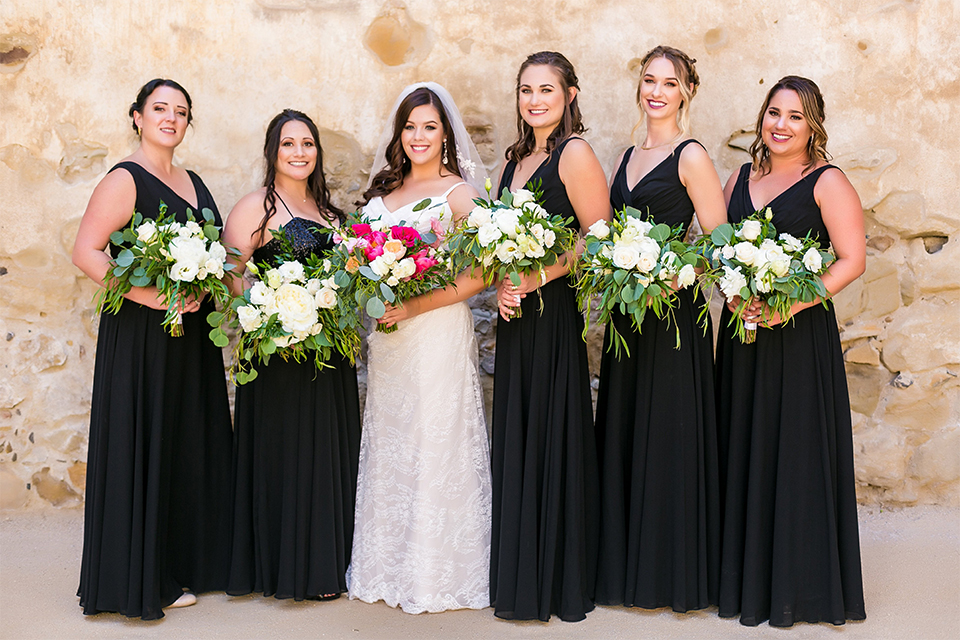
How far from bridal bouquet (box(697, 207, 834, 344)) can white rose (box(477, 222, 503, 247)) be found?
922 mm

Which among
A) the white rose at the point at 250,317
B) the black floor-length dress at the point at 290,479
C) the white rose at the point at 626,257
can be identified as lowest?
the black floor-length dress at the point at 290,479

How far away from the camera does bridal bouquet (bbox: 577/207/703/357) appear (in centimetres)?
315

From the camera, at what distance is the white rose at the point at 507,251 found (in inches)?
123

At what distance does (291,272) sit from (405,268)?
50 cm

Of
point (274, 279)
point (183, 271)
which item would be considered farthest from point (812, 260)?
point (183, 271)

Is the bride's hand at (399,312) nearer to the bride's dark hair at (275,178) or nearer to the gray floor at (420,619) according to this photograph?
the bride's dark hair at (275,178)

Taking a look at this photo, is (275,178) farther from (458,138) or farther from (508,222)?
(508,222)

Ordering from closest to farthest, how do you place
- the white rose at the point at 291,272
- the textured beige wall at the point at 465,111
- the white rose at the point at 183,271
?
1. the white rose at the point at 183,271
2. the white rose at the point at 291,272
3. the textured beige wall at the point at 465,111

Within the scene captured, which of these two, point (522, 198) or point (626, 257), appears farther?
point (522, 198)

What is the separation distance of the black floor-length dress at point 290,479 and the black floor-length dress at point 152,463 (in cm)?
17

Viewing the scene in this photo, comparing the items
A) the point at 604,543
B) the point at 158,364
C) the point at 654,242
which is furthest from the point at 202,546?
the point at 654,242

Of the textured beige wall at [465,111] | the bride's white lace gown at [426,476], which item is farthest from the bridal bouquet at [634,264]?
the textured beige wall at [465,111]

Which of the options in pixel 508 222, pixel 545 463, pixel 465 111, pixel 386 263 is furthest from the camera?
pixel 465 111

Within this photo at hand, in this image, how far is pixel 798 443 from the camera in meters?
3.38
